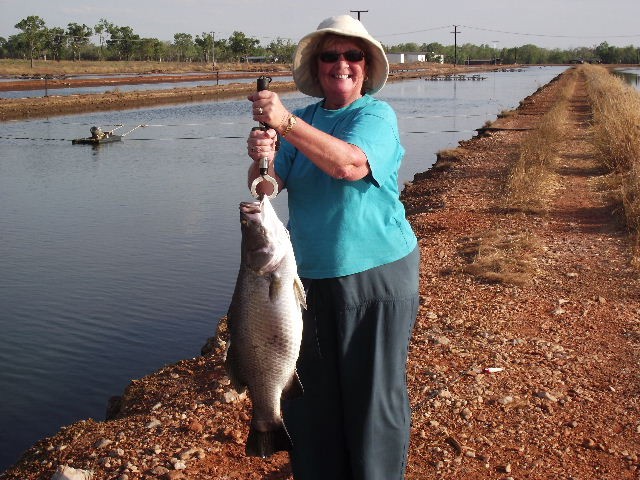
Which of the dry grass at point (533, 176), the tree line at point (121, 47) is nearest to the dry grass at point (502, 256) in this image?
the dry grass at point (533, 176)

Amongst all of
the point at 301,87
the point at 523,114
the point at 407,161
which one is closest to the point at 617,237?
the point at 301,87

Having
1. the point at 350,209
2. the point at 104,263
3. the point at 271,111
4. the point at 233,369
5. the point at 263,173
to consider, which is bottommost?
the point at 104,263

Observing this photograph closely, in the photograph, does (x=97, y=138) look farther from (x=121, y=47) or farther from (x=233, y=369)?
(x=121, y=47)

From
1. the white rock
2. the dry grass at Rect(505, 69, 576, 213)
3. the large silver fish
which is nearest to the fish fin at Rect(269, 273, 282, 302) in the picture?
the large silver fish

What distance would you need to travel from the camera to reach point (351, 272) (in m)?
2.74

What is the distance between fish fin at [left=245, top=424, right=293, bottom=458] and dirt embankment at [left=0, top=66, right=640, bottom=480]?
140 cm

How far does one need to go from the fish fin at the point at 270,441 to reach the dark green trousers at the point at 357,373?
21 cm

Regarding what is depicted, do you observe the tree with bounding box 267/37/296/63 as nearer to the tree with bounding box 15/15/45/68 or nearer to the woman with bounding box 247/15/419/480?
the tree with bounding box 15/15/45/68

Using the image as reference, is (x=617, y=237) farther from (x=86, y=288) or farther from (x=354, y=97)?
(x=354, y=97)

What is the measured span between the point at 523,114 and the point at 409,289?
31.1 m

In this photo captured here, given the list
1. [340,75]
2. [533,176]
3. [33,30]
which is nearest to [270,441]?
[340,75]

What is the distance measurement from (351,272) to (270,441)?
682 millimetres

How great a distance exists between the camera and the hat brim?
9.30ft

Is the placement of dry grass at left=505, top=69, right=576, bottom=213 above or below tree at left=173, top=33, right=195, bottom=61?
below
